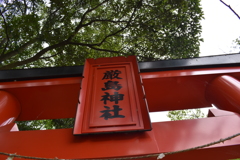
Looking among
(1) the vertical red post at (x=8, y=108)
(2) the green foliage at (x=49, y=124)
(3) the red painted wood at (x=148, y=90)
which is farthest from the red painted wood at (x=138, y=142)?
(2) the green foliage at (x=49, y=124)

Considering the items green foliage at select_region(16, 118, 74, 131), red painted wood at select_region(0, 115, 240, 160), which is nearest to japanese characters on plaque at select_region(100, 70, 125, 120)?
red painted wood at select_region(0, 115, 240, 160)

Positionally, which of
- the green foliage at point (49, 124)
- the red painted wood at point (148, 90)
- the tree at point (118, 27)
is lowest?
the red painted wood at point (148, 90)

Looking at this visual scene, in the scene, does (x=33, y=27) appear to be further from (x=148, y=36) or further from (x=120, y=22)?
(x=148, y=36)

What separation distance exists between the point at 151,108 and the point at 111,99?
1.45m

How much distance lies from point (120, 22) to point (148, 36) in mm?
1222

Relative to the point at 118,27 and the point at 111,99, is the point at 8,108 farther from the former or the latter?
the point at 118,27

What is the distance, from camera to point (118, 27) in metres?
6.84

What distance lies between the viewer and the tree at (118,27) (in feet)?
17.2

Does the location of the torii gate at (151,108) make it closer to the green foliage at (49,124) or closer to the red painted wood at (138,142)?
the red painted wood at (138,142)

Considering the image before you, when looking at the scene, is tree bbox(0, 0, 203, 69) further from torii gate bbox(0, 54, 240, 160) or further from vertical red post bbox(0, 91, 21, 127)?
vertical red post bbox(0, 91, 21, 127)

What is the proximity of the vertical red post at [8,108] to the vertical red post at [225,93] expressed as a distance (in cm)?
345

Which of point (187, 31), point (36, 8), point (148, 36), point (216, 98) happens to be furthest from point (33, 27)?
point (216, 98)

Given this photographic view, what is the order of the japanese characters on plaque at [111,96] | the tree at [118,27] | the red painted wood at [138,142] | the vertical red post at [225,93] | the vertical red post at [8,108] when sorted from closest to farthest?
the red painted wood at [138,142] < the japanese characters on plaque at [111,96] < the vertical red post at [225,93] < the vertical red post at [8,108] < the tree at [118,27]

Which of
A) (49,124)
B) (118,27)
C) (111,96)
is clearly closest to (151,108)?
(111,96)
